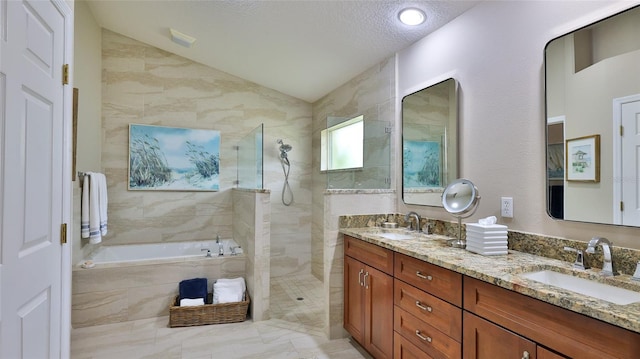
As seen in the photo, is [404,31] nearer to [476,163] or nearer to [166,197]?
[476,163]

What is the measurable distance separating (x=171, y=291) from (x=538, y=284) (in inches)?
123

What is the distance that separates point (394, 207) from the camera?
298cm

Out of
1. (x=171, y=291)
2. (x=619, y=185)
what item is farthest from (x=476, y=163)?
(x=171, y=291)

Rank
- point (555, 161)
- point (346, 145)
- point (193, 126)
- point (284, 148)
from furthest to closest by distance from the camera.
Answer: point (284, 148) < point (193, 126) < point (346, 145) < point (555, 161)

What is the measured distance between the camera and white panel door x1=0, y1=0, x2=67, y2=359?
1.12m

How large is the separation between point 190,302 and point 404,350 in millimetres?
2044

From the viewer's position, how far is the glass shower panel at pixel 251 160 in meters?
3.32

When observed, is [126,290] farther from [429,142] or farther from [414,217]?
[429,142]

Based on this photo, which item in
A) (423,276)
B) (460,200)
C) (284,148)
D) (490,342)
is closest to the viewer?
(490,342)

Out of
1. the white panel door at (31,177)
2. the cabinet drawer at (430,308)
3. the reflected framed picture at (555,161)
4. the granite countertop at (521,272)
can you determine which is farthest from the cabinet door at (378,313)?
the white panel door at (31,177)

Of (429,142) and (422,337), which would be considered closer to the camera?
(422,337)

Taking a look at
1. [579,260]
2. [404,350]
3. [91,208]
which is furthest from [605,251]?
[91,208]

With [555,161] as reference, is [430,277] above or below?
below

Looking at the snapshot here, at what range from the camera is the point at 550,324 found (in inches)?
45.4
